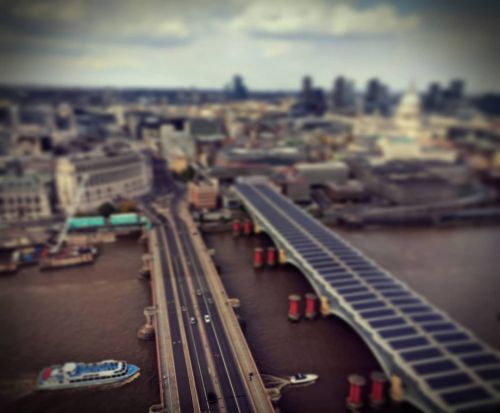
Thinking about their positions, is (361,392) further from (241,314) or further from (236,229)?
(236,229)

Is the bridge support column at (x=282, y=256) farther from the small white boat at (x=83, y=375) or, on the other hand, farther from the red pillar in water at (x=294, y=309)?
the small white boat at (x=83, y=375)

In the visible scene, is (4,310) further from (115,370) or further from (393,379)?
(393,379)

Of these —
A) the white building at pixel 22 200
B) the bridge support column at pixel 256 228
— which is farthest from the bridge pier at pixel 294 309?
the white building at pixel 22 200

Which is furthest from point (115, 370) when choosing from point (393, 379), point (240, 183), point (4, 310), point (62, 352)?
point (240, 183)

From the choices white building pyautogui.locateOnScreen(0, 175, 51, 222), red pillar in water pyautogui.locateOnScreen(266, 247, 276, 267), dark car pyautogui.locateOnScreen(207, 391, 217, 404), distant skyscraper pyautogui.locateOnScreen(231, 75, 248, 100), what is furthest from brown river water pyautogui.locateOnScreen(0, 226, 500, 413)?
distant skyscraper pyautogui.locateOnScreen(231, 75, 248, 100)

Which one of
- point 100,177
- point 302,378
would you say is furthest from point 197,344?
point 100,177

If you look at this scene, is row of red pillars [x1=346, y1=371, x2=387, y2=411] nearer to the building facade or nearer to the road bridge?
the road bridge
